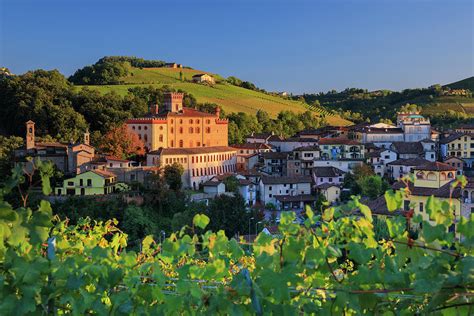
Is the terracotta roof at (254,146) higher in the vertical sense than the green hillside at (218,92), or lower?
lower

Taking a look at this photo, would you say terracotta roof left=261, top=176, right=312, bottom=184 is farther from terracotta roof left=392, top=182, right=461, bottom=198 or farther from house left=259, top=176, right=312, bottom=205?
terracotta roof left=392, top=182, right=461, bottom=198

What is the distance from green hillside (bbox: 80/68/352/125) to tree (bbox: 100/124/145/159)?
16.5m

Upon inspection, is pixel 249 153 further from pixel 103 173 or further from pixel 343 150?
pixel 103 173

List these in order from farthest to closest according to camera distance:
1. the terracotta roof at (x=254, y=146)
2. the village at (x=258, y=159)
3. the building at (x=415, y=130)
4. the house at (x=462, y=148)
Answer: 1. the building at (x=415, y=130)
2. the terracotta roof at (x=254, y=146)
3. the house at (x=462, y=148)
4. the village at (x=258, y=159)

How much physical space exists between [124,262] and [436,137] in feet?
134

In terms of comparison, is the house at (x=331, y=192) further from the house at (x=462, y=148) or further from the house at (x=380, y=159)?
the house at (x=462, y=148)

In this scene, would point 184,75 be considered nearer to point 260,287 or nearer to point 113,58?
point 113,58

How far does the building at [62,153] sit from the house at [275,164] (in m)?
11.3

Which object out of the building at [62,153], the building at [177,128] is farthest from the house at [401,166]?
the building at [62,153]

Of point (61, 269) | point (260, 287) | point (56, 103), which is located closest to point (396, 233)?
point (260, 287)

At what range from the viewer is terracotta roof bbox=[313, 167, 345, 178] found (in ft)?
106

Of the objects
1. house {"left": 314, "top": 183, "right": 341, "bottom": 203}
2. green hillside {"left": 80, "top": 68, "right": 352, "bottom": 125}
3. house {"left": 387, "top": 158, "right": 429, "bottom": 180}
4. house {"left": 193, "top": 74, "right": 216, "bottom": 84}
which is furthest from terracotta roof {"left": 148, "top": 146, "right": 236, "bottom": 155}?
house {"left": 193, "top": 74, "right": 216, "bottom": 84}

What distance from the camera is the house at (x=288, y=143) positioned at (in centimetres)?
3987

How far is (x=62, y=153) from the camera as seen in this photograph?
29594mm
